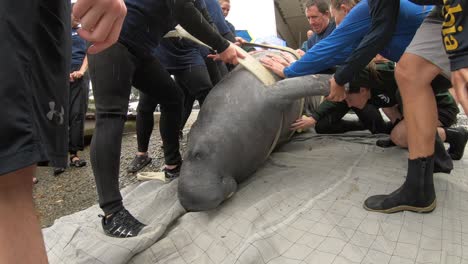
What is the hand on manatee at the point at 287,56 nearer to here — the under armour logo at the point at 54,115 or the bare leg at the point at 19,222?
the under armour logo at the point at 54,115

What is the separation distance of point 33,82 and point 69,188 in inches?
101

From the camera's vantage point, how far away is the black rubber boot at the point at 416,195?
171cm

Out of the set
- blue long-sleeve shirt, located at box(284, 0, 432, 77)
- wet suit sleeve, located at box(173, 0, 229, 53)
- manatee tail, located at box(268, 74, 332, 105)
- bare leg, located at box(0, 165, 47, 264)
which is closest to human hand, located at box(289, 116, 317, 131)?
blue long-sleeve shirt, located at box(284, 0, 432, 77)

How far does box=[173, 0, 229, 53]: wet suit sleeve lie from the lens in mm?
2010

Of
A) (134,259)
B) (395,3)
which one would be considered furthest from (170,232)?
(395,3)

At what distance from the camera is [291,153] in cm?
274

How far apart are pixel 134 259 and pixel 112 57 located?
100cm

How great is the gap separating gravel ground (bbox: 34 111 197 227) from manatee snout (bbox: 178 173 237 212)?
1.07 meters

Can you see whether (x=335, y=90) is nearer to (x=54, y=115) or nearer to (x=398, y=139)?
(x=398, y=139)

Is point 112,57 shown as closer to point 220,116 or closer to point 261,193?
point 220,116

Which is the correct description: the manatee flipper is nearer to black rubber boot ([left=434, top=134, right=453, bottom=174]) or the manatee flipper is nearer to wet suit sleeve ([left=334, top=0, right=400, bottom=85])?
wet suit sleeve ([left=334, top=0, right=400, bottom=85])

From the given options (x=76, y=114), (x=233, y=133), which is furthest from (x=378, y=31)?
(x=76, y=114)

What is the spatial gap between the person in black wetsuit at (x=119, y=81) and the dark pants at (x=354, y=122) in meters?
1.73

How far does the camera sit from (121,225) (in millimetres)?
1777
